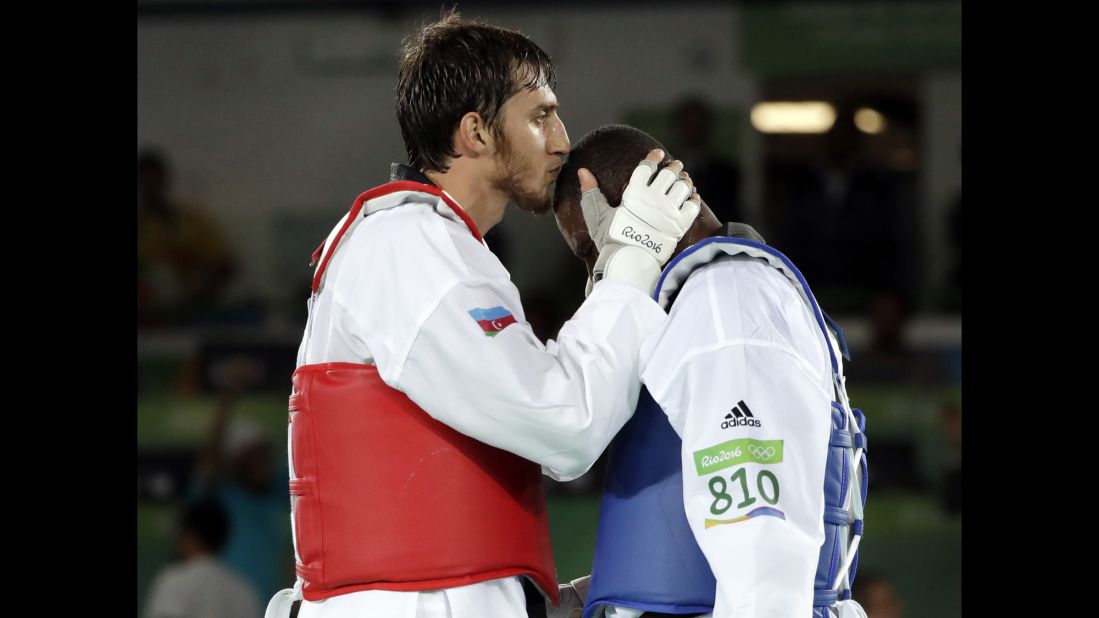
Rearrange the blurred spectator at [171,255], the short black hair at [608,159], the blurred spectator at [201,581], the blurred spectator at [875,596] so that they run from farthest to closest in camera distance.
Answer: the blurred spectator at [171,255]
the blurred spectator at [201,581]
the blurred spectator at [875,596]
the short black hair at [608,159]

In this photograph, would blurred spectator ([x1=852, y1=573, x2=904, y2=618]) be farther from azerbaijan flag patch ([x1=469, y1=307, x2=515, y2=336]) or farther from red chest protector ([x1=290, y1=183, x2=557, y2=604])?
azerbaijan flag patch ([x1=469, y1=307, x2=515, y2=336])

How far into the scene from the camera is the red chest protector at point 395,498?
3078 millimetres

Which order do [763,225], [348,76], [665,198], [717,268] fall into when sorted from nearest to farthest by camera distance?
[717,268] → [665,198] → [763,225] → [348,76]

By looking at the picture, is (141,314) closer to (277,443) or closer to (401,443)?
(277,443)

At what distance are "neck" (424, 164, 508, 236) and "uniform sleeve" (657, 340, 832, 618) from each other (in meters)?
0.96

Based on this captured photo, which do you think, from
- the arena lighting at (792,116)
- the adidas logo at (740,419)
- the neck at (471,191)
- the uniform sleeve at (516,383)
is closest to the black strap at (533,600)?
the uniform sleeve at (516,383)

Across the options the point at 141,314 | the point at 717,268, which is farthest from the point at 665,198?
the point at 141,314

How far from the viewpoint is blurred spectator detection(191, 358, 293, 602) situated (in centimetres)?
891

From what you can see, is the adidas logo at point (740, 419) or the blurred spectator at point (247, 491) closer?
the adidas logo at point (740, 419)

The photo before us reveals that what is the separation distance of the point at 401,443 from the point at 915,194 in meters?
7.64

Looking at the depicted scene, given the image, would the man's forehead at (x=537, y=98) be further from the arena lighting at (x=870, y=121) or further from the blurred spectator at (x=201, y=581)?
the arena lighting at (x=870, y=121)

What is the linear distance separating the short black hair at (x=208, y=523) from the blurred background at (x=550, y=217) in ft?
0.07
